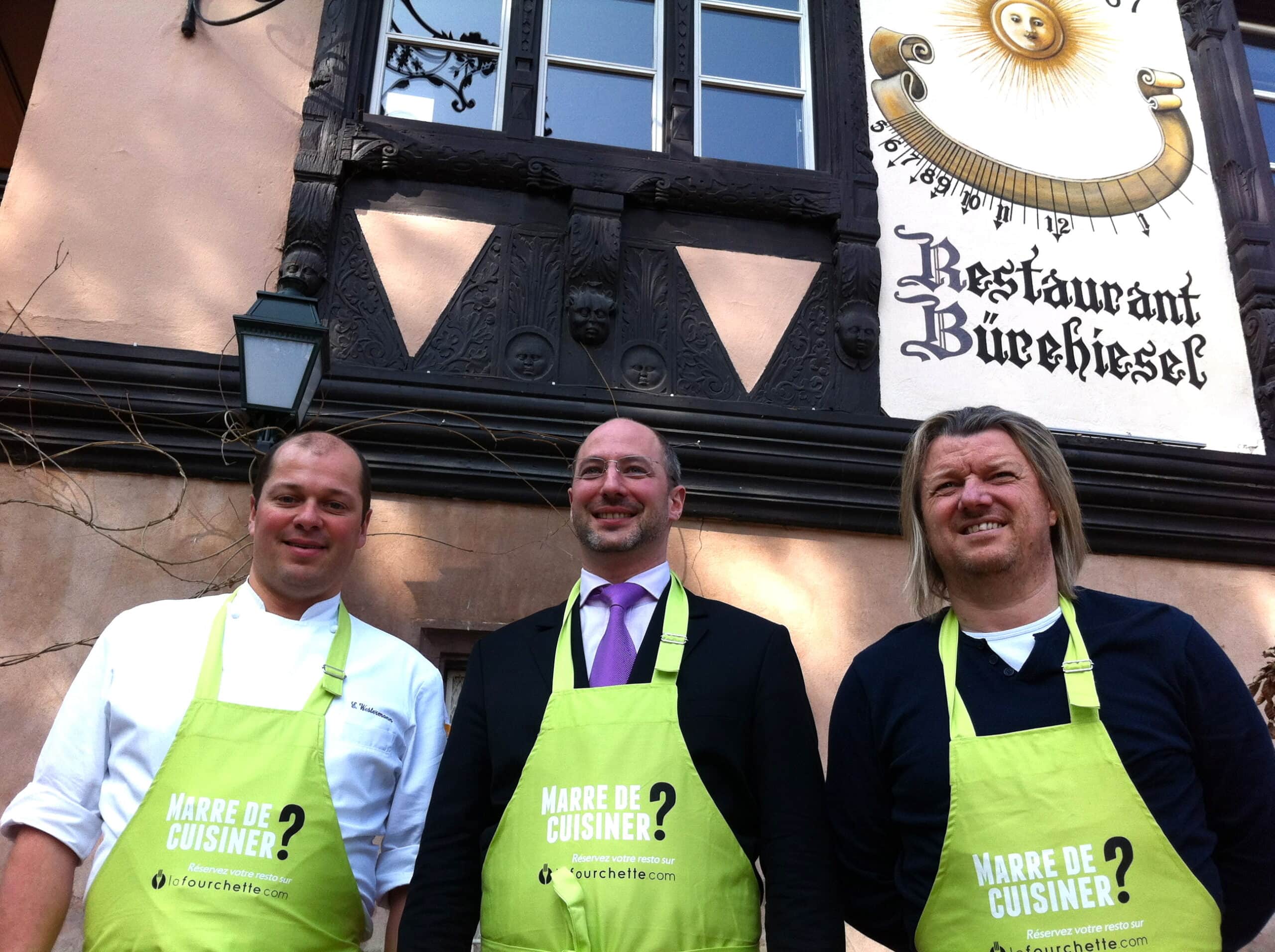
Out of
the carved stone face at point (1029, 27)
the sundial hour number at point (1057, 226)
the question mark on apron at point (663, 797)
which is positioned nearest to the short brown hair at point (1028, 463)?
the question mark on apron at point (663, 797)

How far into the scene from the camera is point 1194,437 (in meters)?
4.90

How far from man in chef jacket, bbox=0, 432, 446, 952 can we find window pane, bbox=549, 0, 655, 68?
3405 mm

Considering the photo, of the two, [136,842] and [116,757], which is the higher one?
[116,757]

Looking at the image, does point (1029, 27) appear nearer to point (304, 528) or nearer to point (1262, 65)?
point (1262, 65)

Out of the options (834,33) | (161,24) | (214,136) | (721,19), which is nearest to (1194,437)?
(834,33)

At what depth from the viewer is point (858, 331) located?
4.68m

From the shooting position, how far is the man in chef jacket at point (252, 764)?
202 cm

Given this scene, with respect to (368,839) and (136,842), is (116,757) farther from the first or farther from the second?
(368,839)

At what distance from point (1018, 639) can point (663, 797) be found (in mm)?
766

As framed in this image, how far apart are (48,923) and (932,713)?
1.69 metres

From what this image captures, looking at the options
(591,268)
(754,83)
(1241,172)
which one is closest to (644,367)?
(591,268)

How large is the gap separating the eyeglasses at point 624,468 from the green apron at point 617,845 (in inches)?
17.0

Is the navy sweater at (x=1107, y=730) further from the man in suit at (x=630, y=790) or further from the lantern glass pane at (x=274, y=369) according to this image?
the lantern glass pane at (x=274, y=369)

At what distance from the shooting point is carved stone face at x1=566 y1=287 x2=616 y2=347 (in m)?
4.51
